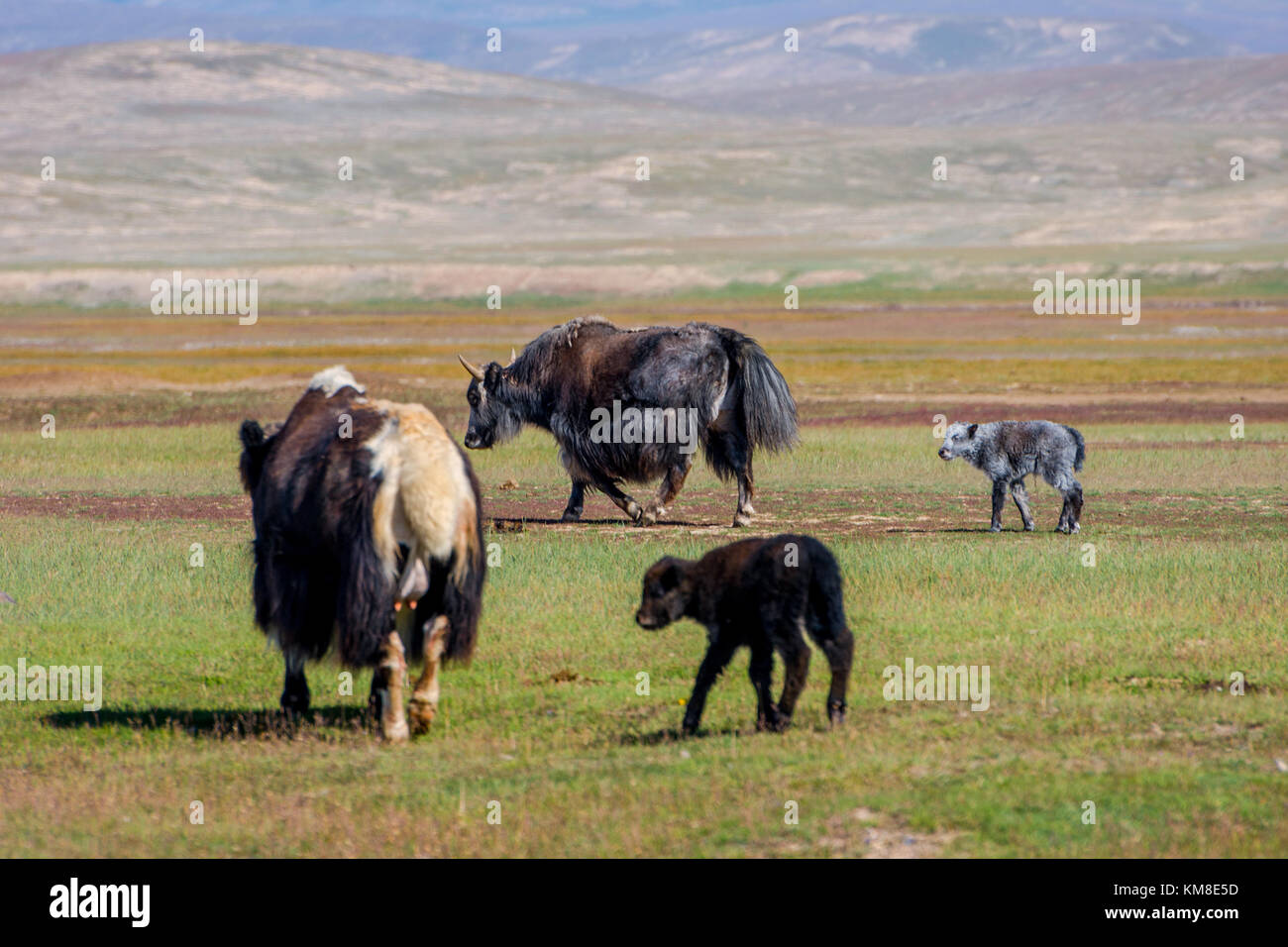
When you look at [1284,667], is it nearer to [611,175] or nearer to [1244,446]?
[1244,446]

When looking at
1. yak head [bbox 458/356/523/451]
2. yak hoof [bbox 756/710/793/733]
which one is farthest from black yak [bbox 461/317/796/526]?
yak hoof [bbox 756/710/793/733]

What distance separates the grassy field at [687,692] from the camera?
626 centimetres

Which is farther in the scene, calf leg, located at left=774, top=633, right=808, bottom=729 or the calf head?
the calf head

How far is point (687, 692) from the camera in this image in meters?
9.08

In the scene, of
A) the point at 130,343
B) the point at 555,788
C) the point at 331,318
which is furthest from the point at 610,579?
the point at 331,318

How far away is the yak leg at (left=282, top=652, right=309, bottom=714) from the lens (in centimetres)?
862

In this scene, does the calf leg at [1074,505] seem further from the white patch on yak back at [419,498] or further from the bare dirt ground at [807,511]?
the white patch on yak back at [419,498]

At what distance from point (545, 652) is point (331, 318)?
51.9 metres

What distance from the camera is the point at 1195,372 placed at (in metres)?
37.4

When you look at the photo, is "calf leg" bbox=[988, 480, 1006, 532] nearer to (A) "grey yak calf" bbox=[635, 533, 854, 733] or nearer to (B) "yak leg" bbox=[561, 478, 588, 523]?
(B) "yak leg" bbox=[561, 478, 588, 523]

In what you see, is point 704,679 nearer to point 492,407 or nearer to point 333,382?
point 333,382

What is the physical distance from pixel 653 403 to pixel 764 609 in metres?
8.42

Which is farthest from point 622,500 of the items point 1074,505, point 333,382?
point 333,382

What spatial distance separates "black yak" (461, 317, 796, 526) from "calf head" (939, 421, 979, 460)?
1565 mm
